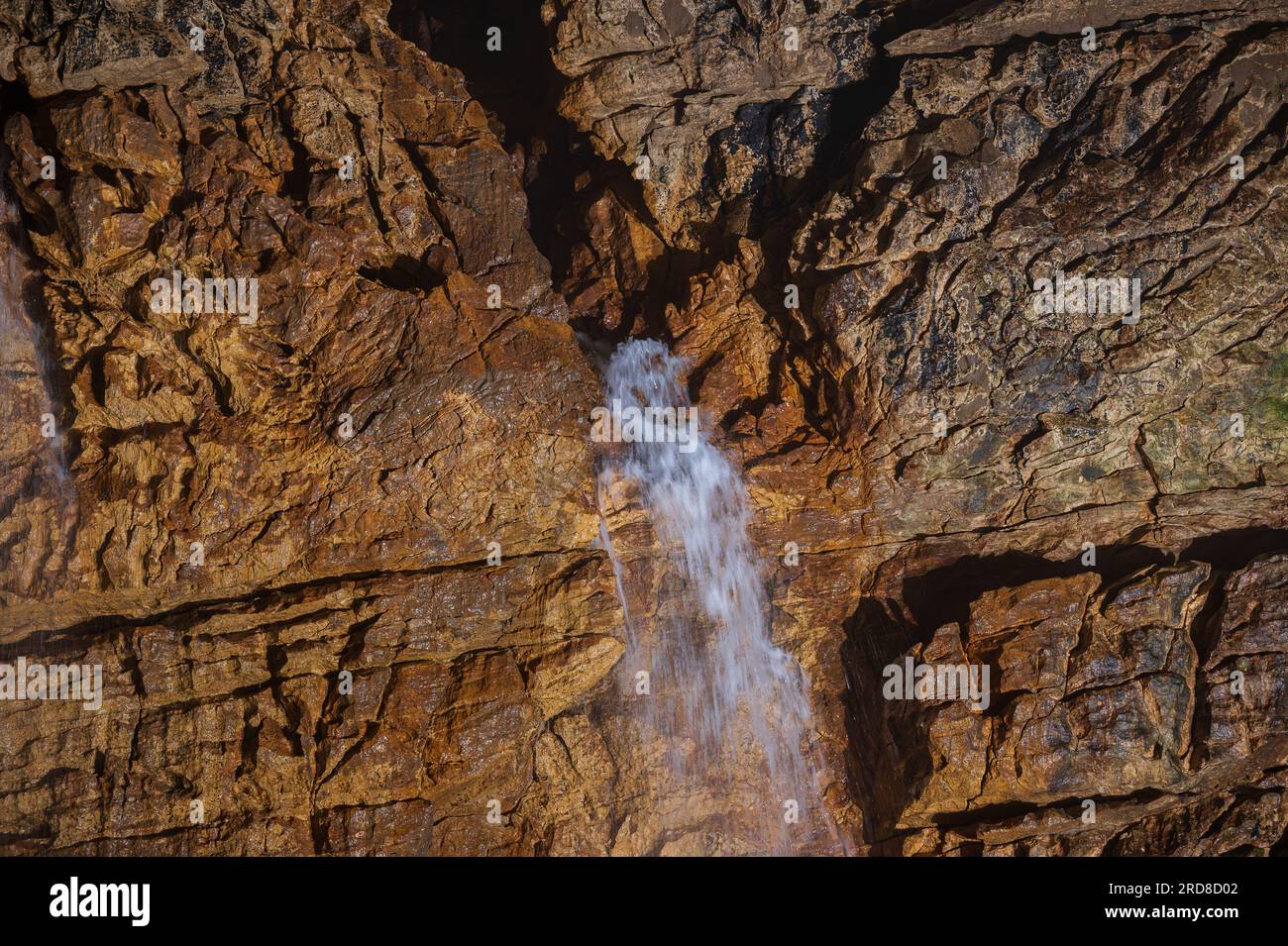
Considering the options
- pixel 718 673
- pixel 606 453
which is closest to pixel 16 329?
pixel 606 453

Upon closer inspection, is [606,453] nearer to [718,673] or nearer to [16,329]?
[718,673]

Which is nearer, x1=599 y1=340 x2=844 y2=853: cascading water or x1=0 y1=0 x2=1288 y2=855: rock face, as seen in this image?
x1=0 y1=0 x2=1288 y2=855: rock face

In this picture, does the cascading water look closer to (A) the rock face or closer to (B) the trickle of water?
(A) the rock face

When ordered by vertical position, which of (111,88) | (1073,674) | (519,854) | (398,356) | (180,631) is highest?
(111,88)

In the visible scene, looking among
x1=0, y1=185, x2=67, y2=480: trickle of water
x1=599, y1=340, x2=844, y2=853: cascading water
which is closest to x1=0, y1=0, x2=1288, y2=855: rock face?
x1=0, y1=185, x2=67, y2=480: trickle of water

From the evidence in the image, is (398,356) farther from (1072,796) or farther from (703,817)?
(1072,796)

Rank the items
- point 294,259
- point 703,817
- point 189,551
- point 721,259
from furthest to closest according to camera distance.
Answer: point 721,259, point 703,817, point 294,259, point 189,551

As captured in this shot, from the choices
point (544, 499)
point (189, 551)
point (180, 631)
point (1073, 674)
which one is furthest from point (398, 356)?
point (1073, 674)

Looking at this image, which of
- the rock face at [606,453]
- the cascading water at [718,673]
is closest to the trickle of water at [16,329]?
the rock face at [606,453]
